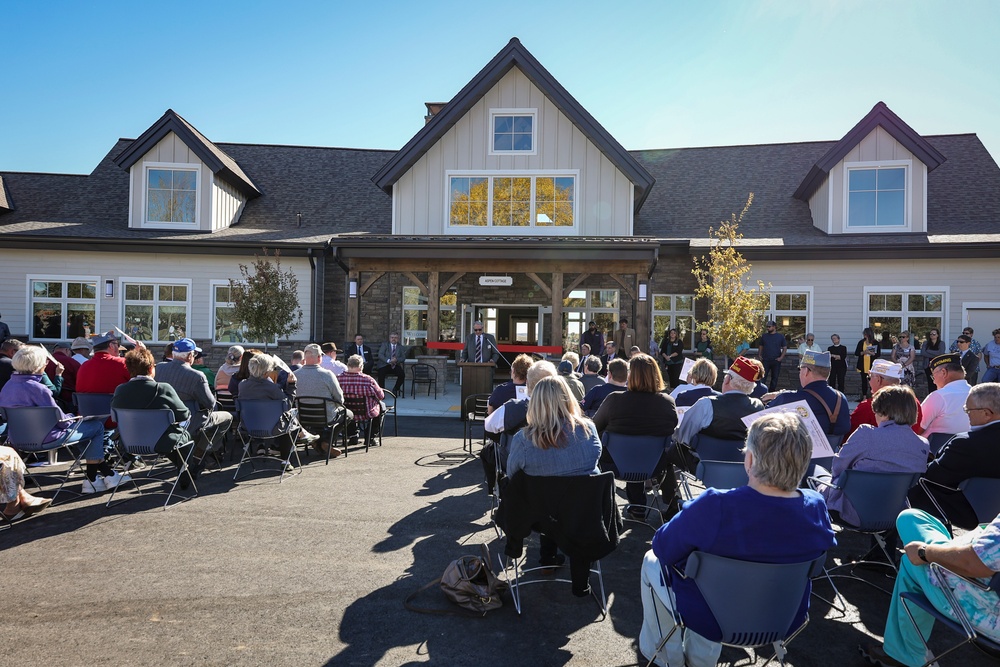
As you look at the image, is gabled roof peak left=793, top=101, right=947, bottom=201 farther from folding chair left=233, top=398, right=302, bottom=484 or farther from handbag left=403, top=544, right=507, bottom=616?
handbag left=403, top=544, right=507, bottom=616

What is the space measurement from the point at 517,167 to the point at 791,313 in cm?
794

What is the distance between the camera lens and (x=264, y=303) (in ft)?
51.4

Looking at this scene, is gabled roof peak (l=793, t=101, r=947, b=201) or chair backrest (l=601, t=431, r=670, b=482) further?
gabled roof peak (l=793, t=101, r=947, b=201)

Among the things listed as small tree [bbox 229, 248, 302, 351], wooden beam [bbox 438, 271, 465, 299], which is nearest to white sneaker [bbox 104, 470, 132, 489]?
wooden beam [bbox 438, 271, 465, 299]

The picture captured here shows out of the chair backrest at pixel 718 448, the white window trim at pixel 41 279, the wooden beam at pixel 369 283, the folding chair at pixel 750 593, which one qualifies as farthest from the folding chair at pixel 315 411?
the white window trim at pixel 41 279

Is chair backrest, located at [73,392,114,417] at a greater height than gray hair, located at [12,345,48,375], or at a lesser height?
lesser

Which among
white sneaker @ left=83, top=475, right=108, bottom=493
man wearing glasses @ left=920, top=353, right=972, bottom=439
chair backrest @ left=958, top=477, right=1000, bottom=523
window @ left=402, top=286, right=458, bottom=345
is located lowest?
white sneaker @ left=83, top=475, right=108, bottom=493

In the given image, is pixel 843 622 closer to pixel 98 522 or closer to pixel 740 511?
pixel 740 511

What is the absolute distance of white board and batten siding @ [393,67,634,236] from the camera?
16.8 metres

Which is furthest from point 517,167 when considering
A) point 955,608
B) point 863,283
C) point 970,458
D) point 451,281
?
point 955,608

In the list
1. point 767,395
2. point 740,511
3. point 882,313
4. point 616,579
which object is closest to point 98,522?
point 616,579

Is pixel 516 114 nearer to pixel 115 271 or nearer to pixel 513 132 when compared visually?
pixel 513 132

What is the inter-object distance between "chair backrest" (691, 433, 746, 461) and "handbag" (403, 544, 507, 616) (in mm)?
2136

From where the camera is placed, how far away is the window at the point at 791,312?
16284 millimetres
